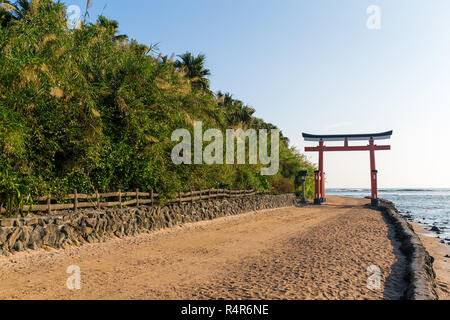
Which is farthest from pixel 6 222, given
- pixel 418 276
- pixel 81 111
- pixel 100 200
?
pixel 418 276

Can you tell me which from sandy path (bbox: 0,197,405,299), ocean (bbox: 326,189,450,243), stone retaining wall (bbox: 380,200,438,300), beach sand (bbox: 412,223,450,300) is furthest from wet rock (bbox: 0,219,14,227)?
ocean (bbox: 326,189,450,243)

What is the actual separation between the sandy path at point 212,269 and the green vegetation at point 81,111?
203cm

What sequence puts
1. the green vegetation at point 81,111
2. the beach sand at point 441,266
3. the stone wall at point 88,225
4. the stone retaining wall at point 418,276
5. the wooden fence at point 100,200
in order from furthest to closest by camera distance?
the wooden fence at point 100,200 < the green vegetation at point 81,111 < the stone wall at point 88,225 < the beach sand at point 441,266 < the stone retaining wall at point 418,276

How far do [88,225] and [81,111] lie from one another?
9.83 feet

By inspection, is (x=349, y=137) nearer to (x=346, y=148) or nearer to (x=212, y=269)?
(x=346, y=148)

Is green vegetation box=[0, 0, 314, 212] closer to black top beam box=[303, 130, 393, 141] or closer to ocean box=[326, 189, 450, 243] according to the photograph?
ocean box=[326, 189, 450, 243]

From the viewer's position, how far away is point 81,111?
898 centimetres

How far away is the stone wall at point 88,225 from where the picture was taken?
24.7 ft

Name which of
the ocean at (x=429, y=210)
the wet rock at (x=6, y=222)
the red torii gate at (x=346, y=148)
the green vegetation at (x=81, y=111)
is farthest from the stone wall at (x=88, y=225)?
the red torii gate at (x=346, y=148)

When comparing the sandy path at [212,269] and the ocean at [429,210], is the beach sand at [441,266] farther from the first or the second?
the ocean at [429,210]

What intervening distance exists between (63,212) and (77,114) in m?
2.56

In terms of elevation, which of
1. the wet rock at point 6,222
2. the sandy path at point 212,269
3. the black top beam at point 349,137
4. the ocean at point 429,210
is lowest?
the ocean at point 429,210
